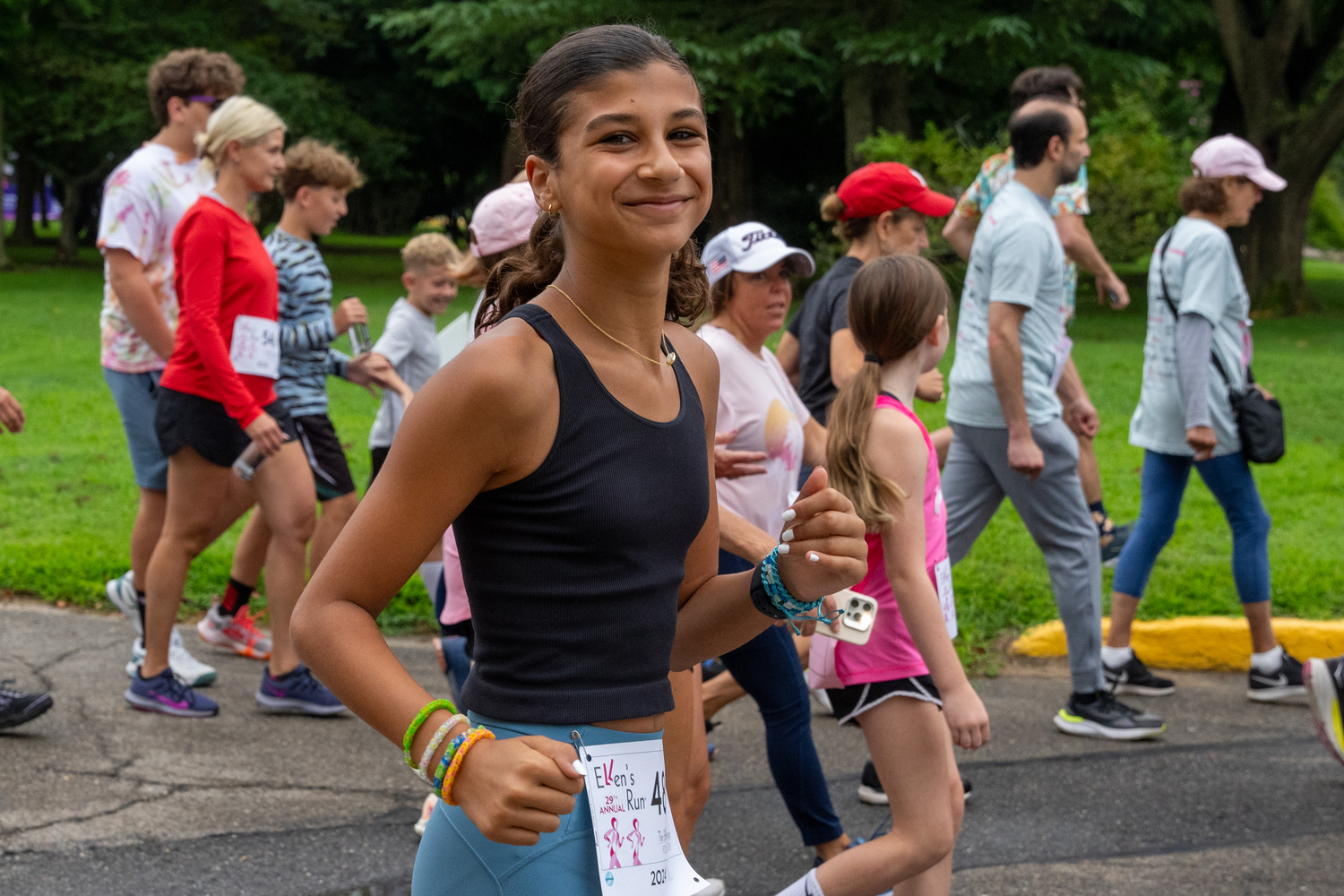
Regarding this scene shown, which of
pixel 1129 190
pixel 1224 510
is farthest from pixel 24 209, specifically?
pixel 1224 510

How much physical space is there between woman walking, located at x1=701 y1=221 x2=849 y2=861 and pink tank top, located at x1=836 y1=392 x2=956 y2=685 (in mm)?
340

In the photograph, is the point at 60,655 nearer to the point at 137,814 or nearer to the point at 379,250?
the point at 137,814

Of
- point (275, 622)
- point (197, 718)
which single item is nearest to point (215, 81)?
point (275, 622)

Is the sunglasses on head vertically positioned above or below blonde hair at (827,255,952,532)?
above

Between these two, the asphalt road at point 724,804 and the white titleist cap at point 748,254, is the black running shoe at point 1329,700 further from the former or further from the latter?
the white titleist cap at point 748,254

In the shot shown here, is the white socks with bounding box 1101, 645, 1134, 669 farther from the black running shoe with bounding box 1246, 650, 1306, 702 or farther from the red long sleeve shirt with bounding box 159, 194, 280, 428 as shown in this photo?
the red long sleeve shirt with bounding box 159, 194, 280, 428

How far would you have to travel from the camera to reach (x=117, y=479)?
30.2 ft

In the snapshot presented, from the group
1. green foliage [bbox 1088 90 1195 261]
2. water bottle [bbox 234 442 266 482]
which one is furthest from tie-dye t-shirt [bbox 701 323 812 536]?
green foliage [bbox 1088 90 1195 261]

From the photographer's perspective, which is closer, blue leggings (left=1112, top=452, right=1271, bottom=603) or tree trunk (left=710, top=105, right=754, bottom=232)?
blue leggings (left=1112, top=452, right=1271, bottom=603)

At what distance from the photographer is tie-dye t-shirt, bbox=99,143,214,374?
538cm

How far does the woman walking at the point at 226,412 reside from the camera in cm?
493

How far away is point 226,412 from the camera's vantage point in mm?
5086

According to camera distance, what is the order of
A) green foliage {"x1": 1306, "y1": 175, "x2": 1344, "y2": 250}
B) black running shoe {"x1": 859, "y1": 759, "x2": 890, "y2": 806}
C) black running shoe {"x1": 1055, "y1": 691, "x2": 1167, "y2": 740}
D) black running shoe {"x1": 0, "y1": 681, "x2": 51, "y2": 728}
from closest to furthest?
black running shoe {"x1": 859, "y1": 759, "x2": 890, "y2": 806}
black running shoe {"x1": 0, "y1": 681, "x2": 51, "y2": 728}
black running shoe {"x1": 1055, "y1": 691, "x2": 1167, "y2": 740}
green foliage {"x1": 1306, "y1": 175, "x2": 1344, "y2": 250}

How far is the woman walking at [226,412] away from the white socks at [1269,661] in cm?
374
